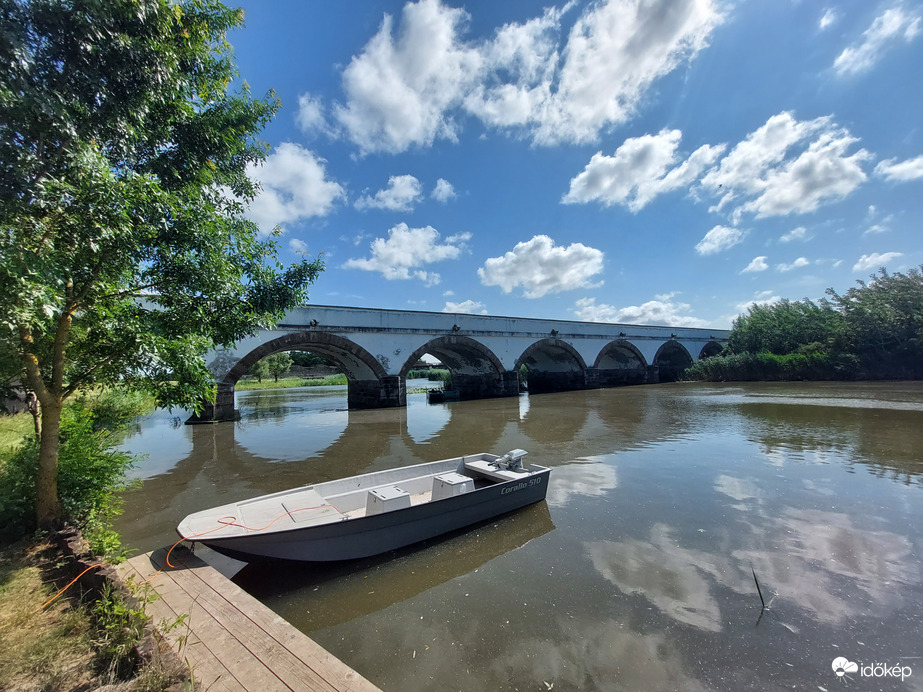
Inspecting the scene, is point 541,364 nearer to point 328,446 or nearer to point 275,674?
point 328,446

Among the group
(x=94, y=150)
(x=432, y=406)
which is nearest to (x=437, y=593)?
(x=94, y=150)

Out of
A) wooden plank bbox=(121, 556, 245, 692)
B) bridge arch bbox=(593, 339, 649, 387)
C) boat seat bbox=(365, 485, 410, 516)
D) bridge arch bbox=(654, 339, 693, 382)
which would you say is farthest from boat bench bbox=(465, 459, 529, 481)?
bridge arch bbox=(654, 339, 693, 382)

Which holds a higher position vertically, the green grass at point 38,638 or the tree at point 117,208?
the tree at point 117,208

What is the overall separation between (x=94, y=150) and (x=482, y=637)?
5.03m

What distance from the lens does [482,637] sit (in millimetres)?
3418

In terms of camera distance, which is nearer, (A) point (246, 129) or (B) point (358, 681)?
(B) point (358, 681)

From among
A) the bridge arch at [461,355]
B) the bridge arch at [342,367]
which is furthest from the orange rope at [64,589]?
the bridge arch at [461,355]

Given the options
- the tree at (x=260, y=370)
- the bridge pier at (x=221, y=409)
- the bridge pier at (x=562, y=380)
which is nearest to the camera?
the bridge pier at (x=221, y=409)

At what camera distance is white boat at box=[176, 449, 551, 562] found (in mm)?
4219

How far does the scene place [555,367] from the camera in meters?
31.3

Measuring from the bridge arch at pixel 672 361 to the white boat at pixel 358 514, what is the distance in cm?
3452

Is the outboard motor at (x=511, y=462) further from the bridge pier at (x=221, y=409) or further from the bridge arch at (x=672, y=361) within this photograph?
the bridge arch at (x=672, y=361)
